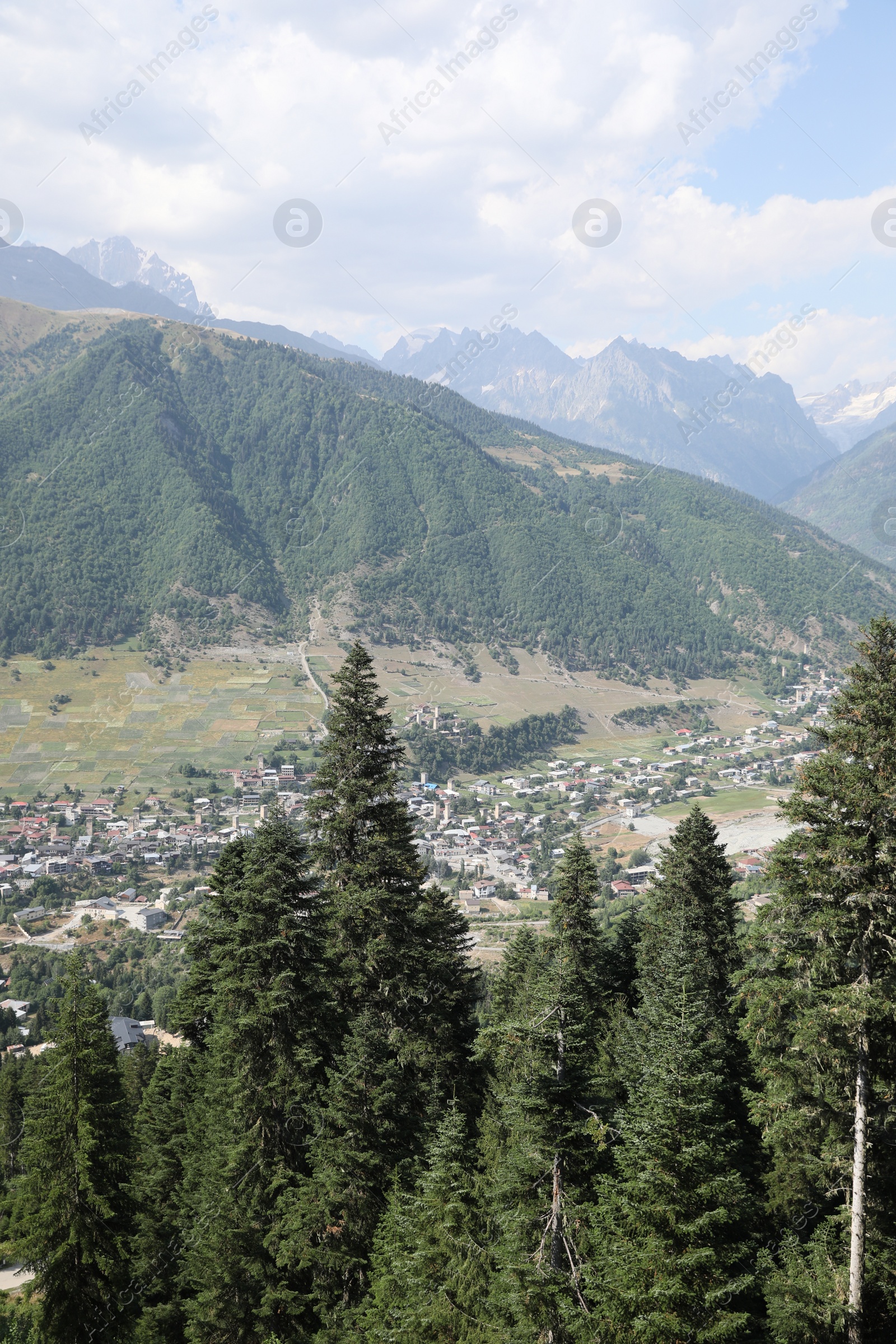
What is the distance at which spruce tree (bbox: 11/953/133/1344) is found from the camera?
1694 cm

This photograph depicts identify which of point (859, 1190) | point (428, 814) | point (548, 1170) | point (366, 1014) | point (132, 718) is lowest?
point (428, 814)

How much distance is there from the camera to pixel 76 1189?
1705 cm

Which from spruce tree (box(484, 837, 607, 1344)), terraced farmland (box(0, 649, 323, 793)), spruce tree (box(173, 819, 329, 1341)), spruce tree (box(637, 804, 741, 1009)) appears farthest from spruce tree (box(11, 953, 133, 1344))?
terraced farmland (box(0, 649, 323, 793))

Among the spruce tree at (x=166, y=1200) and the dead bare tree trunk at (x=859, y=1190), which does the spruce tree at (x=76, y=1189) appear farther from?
the dead bare tree trunk at (x=859, y=1190)

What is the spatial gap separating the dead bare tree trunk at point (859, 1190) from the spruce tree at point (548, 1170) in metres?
3.89

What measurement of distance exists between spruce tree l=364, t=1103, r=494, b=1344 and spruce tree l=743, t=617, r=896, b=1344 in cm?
515

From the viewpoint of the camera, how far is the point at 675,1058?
1337 cm

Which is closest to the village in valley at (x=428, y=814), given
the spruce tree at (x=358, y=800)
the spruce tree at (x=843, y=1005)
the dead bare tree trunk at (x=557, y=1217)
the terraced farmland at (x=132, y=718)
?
the terraced farmland at (x=132, y=718)

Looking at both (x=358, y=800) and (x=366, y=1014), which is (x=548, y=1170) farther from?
(x=358, y=800)

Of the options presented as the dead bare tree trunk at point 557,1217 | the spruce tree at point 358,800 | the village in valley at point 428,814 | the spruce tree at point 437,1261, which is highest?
the spruce tree at point 358,800

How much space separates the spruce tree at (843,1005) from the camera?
40.8 ft

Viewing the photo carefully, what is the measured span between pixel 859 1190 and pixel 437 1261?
24.9 ft

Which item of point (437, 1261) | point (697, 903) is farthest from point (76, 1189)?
point (697, 903)

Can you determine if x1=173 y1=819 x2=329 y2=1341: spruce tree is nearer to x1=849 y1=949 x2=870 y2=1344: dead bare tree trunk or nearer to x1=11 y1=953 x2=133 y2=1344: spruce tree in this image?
x1=11 y1=953 x2=133 y2=1344: spruce tree
